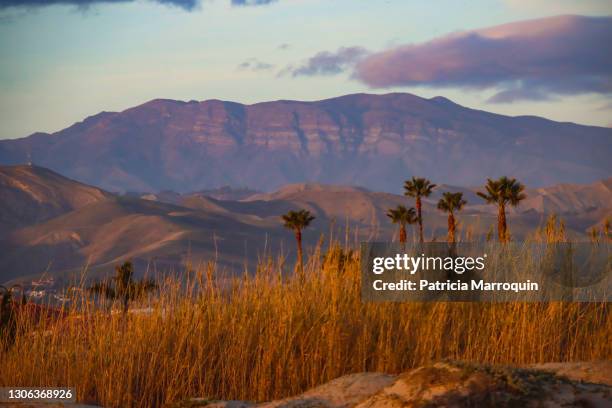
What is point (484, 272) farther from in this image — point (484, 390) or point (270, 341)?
point (484, 390)

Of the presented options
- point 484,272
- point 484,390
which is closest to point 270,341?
point 484,272

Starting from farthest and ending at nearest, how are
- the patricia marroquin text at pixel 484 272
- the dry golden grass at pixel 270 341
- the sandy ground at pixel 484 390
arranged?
the patricia marroquin text at pixel 484 272, the dry golden grass at pixel 270 341, the sandy ground at pixel 484 390

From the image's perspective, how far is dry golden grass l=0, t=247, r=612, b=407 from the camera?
8.30 m

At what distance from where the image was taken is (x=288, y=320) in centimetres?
848

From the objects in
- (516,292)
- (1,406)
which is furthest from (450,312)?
(1,406)

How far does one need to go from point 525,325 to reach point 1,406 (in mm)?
4960

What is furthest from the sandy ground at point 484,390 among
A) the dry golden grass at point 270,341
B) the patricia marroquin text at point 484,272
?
the patricia marroquin text at point 484,272

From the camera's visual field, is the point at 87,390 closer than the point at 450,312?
Yes

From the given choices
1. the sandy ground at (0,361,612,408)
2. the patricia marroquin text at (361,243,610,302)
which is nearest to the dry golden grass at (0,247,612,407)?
the patricia marroquin text at (361,243,610,302)

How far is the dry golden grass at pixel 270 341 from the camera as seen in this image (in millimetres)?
8297

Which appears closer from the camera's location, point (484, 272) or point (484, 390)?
point (484, 390)

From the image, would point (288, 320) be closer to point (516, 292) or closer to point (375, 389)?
point (375, 389)

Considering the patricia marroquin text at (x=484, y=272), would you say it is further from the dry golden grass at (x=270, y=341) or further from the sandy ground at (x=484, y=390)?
the sandy ground at (x=484, y=390)

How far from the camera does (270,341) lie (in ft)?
27.3
